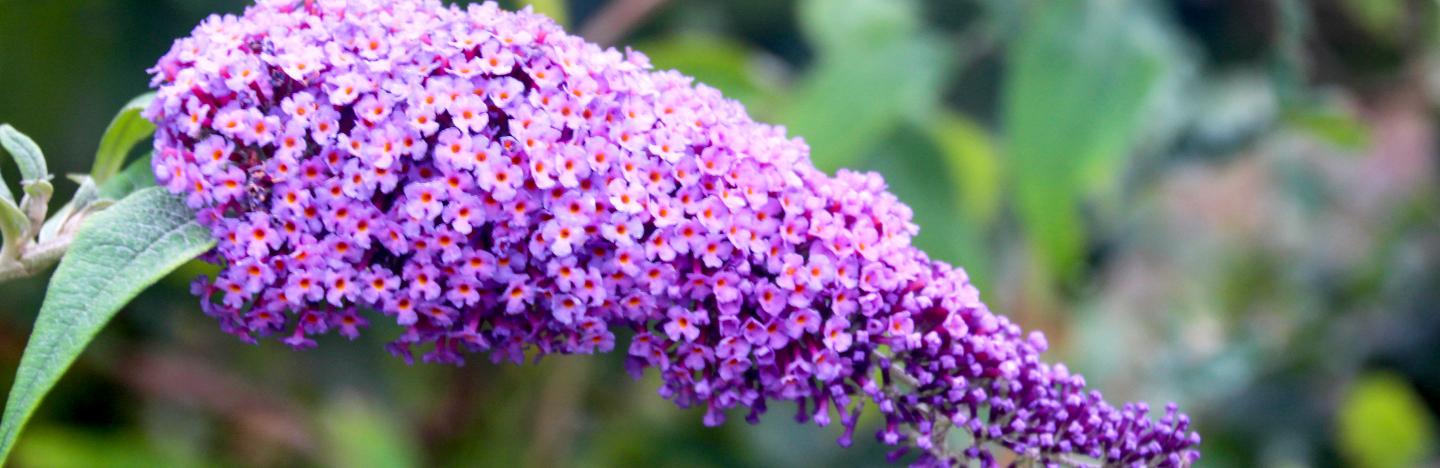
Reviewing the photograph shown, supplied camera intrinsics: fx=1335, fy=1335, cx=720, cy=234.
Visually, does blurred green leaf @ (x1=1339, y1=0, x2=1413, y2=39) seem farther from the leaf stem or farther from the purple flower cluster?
the leaf stem

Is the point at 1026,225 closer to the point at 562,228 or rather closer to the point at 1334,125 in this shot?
the point at 1334,125

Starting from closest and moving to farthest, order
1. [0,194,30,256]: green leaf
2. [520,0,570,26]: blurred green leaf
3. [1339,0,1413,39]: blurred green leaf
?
1. [0,194,30,256]: green leaf
2. [520,0,570,26]: blurred green leaf
3. [1339,0,1413,39]: blurred green leaf

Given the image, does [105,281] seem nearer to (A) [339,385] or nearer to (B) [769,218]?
(B) [769,218]

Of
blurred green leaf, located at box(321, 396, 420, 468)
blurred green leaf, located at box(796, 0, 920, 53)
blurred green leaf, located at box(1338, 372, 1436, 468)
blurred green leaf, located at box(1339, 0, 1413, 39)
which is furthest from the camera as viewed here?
blurred green leaf, located at box(1338, 372, 1436, 468)

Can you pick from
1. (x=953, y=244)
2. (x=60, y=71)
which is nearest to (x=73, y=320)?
(x=953, y=244)

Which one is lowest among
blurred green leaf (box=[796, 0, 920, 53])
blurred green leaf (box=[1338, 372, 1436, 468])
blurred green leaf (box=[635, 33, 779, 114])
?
blurred green leaf (box=[635, 33, 779, 114])

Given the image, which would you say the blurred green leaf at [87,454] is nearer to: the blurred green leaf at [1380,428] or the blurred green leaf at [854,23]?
the blurred green leaf at [854,23]

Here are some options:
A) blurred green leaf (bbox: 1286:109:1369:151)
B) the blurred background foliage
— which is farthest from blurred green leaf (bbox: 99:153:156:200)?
blurred green leaf (bbox: 1286:109:1369:151)
